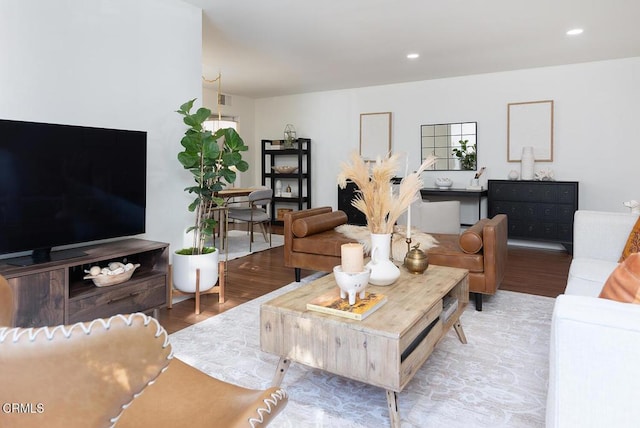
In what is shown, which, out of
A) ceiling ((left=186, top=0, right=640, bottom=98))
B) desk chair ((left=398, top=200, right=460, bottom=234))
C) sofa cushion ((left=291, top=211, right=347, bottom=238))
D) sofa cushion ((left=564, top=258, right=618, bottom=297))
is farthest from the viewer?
desk chair ((left=398, top=200, right=460, bottom=234))

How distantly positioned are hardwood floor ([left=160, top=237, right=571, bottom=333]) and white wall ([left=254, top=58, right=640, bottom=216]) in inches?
47.0

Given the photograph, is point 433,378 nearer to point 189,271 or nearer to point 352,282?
point 352,282

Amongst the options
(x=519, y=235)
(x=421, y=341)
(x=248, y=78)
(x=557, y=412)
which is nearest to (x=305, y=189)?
(x=248, y=78)

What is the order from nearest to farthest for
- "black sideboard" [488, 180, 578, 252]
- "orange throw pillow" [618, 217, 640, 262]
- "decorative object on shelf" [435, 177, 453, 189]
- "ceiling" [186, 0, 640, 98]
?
"orange throw pillow" [618, 217, 640, 262] → "ceiling" [186, 0, 640, 98] → "black sideboard" [488, 180, 578, 252] → "decorative object on shelf" [435, 177, 453, 189]

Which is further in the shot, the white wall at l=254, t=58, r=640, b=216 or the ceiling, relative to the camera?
the white wall at l=254, t=58, r=640, b=216

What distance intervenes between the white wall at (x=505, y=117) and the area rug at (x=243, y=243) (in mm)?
1611

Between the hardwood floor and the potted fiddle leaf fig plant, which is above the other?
the potted fiddle leaf fig plant

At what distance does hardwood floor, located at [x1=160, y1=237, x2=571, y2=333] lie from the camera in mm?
3208

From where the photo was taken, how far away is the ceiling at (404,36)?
11.7ft

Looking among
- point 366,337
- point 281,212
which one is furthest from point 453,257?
point 281,212

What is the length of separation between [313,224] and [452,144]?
338 cm

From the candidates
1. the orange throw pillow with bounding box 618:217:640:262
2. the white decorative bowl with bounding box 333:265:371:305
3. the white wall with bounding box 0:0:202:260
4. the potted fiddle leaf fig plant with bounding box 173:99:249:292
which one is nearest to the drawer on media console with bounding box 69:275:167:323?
the potted fiddle leaf fig plant with bounding box 173:99:249:292

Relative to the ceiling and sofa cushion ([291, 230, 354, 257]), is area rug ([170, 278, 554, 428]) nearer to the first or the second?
sofa cushion ([291, 230, 354, 257])

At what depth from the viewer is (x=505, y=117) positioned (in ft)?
19.4
